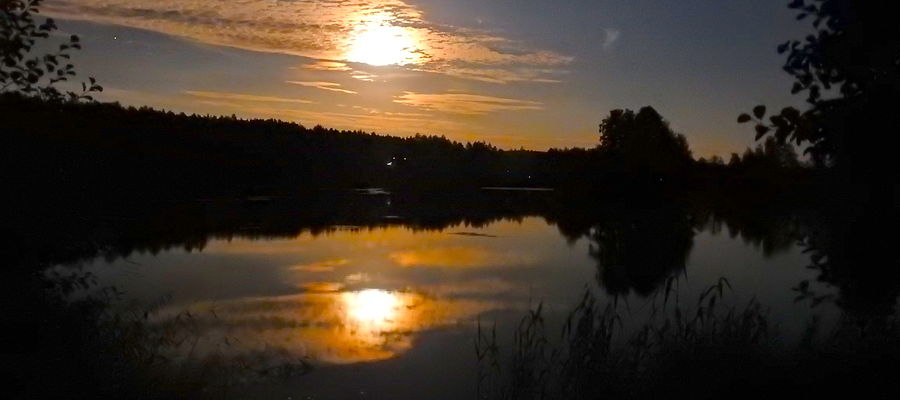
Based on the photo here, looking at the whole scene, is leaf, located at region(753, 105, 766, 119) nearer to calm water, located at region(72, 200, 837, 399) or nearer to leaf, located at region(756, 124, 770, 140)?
leaf, located at region(756, 124, 770, 140)

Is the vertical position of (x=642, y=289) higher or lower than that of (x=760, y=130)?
lower

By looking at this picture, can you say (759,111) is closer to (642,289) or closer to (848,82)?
(848,82)

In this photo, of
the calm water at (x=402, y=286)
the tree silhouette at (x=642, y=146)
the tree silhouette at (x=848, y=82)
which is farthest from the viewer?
A: the tree silhouette at (x=642, y=146)

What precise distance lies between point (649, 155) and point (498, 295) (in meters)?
99.3

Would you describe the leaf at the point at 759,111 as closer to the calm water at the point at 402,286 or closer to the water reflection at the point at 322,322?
the calm water at the point at 402,286

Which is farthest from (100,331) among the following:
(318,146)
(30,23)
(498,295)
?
(318,146)

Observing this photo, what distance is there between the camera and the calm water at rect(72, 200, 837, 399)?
47.3 feet

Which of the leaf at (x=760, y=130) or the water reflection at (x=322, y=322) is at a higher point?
the leaf at (x=760, y=130)

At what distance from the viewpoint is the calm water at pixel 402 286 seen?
14.4m

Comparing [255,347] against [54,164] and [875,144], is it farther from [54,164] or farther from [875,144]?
[875,144]

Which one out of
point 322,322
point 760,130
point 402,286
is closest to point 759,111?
point 760,130

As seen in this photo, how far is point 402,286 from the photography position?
80.0ft

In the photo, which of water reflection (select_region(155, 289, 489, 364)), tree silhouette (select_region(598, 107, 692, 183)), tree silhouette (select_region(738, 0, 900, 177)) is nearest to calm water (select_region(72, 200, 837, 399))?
water reflection (select_region(155, 289, 489, 364))

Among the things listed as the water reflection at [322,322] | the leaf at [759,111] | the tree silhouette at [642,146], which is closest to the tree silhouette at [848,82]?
the leaf at [759,111]
